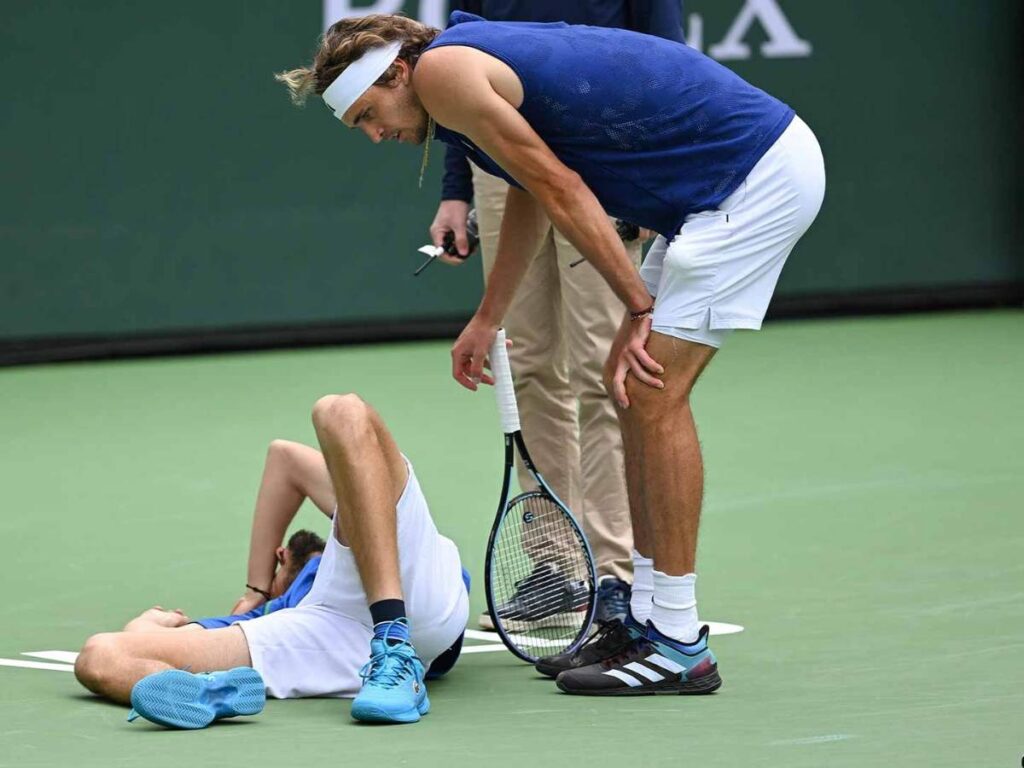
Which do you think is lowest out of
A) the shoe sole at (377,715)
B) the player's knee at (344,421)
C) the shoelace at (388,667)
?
the shoe sole at (377,715)

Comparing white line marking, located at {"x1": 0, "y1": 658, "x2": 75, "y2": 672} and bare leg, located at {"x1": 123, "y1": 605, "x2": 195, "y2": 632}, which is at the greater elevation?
bare leg, located at {"x1": 123, "y1": 605, "x2": 195, "y2": 632}

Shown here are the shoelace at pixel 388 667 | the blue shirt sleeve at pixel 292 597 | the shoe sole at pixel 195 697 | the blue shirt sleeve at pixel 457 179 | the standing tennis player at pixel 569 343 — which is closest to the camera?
the shoe sole at pixel 195 697

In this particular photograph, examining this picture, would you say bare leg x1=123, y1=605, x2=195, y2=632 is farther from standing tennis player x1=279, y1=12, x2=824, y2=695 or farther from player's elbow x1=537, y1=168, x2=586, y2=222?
player's elbow x1=537, y1=168, x2=586, y2=222

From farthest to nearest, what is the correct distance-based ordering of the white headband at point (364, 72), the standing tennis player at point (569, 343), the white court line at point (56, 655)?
the standing tennis player at point (569, 343), the white court line at point (56, 655), the white headband at point (364, 72)

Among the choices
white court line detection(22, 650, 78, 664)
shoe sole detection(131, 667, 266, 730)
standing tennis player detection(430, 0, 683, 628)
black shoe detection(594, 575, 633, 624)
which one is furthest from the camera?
standing tennis player detection(430, 0, 683, 628)

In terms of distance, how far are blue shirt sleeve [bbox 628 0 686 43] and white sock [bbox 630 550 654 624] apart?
4.84ft

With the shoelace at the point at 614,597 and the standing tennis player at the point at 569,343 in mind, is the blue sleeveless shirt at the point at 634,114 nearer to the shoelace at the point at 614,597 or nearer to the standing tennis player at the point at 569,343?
the standing tennis player at the point at 569,343

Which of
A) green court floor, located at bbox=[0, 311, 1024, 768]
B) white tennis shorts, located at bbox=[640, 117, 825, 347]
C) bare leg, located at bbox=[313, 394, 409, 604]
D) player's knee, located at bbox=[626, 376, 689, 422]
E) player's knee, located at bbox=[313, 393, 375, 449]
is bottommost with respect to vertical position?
green court floor, located at bbox=[0, 311, 1024, 768]

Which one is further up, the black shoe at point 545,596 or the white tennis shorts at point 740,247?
the white tennis shorts at point 740,247

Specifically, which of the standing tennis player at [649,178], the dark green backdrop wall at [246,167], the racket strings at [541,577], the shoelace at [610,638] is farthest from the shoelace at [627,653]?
the dark green backdrop wall at [246,167]

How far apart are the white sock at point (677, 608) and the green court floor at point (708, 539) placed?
15cm

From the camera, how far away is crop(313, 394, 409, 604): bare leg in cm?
416

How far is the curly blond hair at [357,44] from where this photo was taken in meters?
4.23

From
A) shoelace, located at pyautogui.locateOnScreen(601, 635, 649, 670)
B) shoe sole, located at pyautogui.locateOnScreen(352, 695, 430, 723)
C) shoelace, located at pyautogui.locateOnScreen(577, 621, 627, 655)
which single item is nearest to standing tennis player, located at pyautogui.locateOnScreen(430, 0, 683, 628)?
shoelace, located at pyautogui.locateOnScreen(577, 621, 627, 655)
